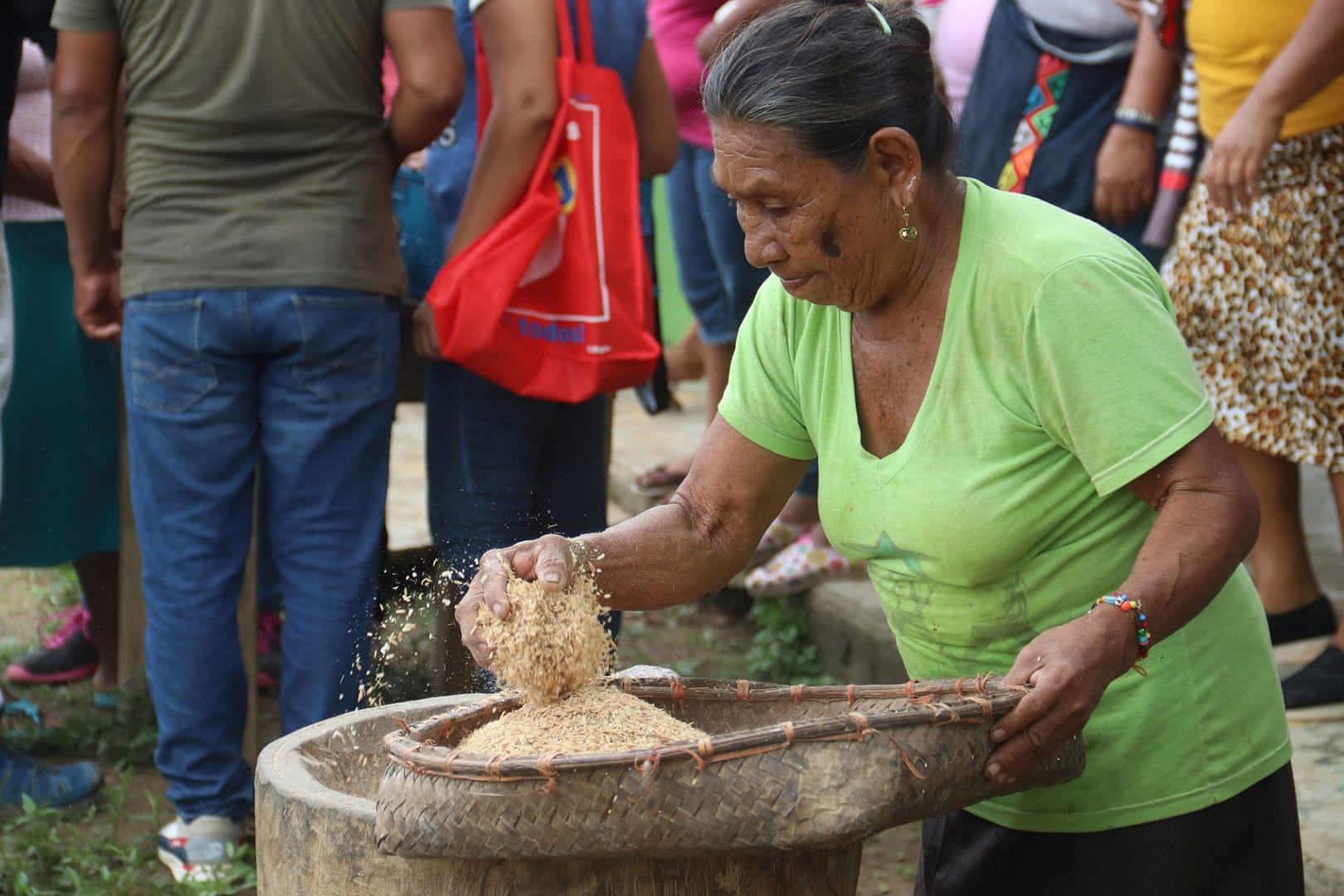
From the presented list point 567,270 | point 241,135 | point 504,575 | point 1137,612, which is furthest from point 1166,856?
point 241,135

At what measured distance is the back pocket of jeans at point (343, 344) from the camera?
3514 millimetres

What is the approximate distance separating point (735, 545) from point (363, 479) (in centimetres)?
146

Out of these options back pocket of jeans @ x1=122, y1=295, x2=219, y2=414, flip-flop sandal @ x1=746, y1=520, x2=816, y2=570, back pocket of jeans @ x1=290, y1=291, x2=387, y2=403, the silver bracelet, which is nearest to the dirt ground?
flip-flop sandal @ x1=746, y1=520, x2=816, y2=570

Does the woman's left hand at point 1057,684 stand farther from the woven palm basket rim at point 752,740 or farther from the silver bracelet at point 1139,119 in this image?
the silver bracelet at point 1139,119

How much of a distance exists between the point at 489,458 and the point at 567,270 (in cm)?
52

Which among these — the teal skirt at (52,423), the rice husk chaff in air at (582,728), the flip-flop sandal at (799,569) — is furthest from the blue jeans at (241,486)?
the flip-flop sandal at (799,569)

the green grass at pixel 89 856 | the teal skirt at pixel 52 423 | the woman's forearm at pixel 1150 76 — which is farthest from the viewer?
the teal skirt at pixel 52 423

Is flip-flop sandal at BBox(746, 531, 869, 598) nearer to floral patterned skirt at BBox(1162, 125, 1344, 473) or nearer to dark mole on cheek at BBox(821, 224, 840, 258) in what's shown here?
floral patterned skirt at BBox(1162, 125, 1344, 473)

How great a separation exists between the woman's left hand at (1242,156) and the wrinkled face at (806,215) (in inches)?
60.3

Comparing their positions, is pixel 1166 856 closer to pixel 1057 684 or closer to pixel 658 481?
pixel 1057 684

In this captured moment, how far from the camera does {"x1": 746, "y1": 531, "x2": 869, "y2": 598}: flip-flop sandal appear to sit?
503cm

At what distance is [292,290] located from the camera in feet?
11.5

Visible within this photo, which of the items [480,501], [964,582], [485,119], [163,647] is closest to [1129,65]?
[485,119]

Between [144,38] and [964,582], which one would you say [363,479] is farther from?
[964,582]
